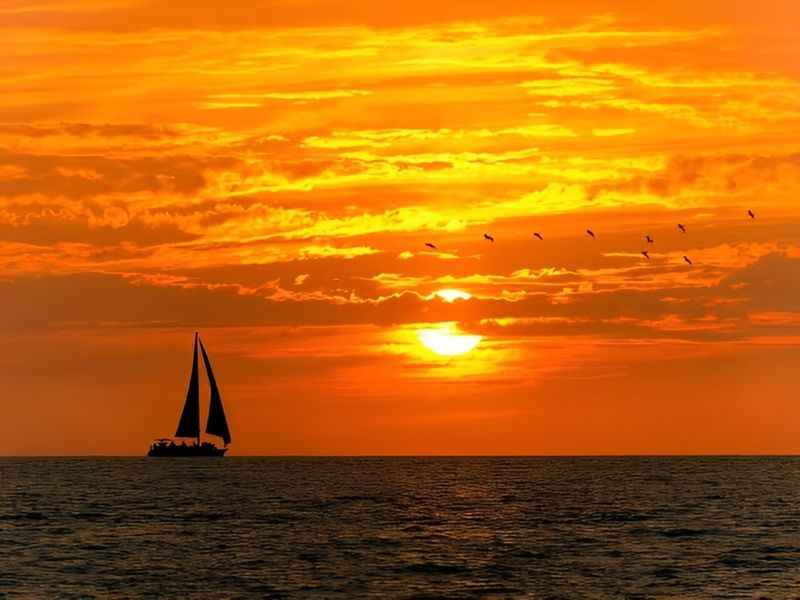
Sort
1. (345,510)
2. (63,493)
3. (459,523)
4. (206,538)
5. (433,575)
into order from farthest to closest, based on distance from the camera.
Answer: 1. (63,493)
2. (345,510)
3. (459,523)
4. (206,538)
5. (433,575)

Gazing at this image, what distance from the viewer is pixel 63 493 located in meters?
182

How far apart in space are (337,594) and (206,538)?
3439 cm

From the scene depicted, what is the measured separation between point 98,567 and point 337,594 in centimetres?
1917

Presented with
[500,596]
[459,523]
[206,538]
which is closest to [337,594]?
[500,596]

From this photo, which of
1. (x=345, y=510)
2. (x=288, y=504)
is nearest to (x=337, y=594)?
(x=345, y=510)

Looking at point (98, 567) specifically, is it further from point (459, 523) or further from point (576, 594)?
point (459, 523)

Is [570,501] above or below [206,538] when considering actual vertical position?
above

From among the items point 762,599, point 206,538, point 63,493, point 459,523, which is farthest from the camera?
point 63,493

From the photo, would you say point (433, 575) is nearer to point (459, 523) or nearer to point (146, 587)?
point (146, 587)

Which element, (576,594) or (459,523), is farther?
(459,523)

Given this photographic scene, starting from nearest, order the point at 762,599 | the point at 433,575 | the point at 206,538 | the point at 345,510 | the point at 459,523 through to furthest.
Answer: the point at 762,599 < the point at 433,575 < the point at 206,538 < the point at 459,523 < the point at 345,510

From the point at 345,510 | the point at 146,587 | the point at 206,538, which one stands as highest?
the point at 345,510

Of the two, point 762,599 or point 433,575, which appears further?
point 433,575

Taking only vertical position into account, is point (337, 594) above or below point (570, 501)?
below
